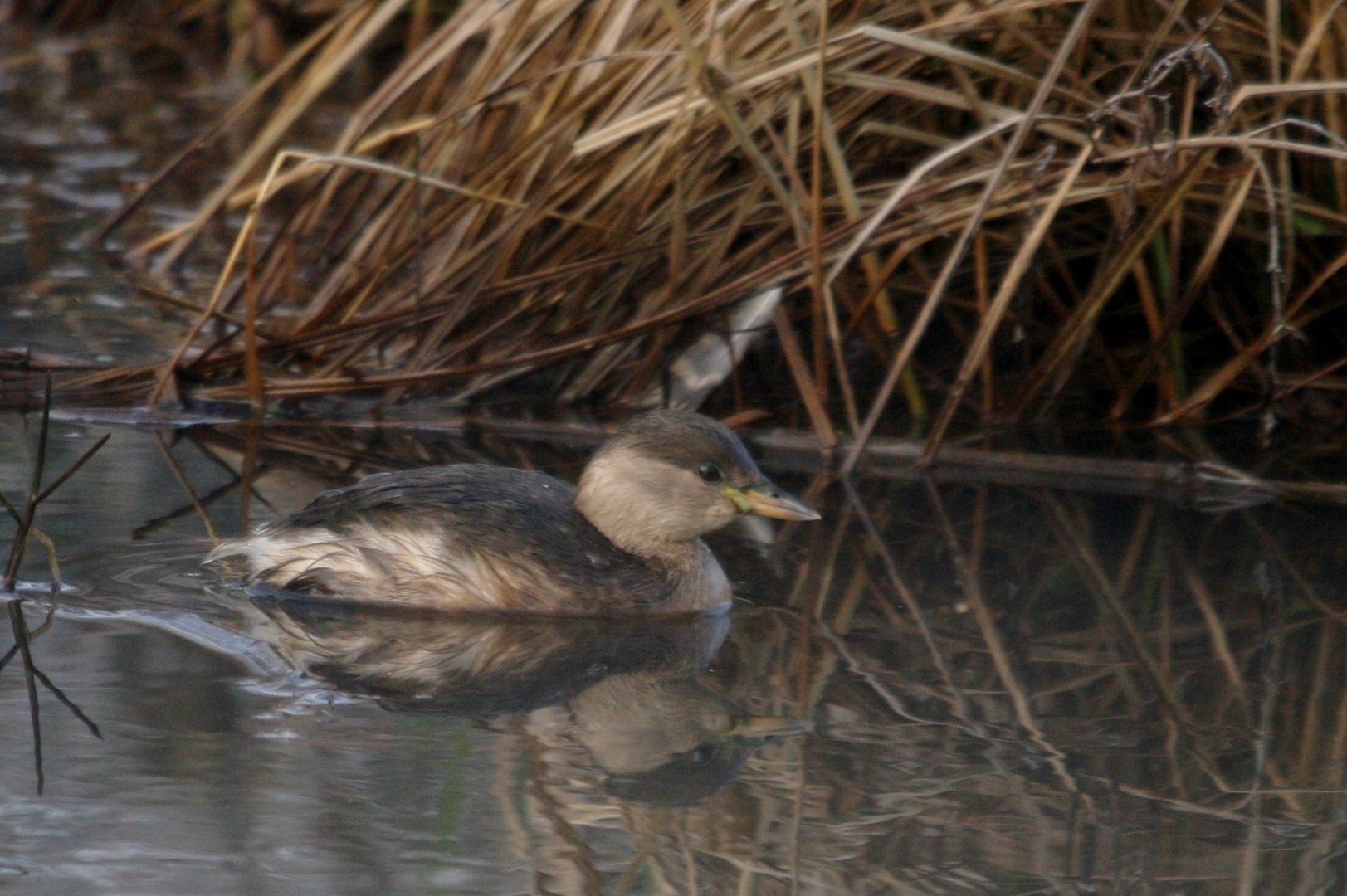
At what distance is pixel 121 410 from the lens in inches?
202

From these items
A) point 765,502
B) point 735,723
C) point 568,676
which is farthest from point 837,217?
point 735,723

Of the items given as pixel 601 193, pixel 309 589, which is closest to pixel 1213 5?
pixel 601 193

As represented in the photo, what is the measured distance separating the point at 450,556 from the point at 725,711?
30.6 inches

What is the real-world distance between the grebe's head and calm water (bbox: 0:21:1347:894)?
21cm

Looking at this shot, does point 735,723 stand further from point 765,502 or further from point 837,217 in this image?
point 837,217

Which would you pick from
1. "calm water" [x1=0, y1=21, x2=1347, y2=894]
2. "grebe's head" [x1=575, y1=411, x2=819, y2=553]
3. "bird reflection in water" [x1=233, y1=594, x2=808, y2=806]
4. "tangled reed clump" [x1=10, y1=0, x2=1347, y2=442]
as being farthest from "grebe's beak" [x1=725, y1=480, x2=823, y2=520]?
"tangled reed clump" [x1=10, y1=0, x2=1347, y2=442]

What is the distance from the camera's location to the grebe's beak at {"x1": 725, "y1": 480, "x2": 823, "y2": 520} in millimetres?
4113

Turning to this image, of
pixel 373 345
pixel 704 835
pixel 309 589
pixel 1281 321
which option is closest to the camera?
pixel 704 835

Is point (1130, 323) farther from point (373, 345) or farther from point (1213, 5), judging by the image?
point (373, 345)

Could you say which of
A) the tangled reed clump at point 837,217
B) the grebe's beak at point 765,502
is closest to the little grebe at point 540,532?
the grebe's beak at point 765,502

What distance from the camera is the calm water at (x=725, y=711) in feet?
9.06

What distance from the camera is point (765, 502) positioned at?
4.11 m

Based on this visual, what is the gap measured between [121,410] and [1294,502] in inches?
127

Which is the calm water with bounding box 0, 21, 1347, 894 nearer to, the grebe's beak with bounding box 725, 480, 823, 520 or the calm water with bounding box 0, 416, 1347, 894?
the calm water with bounding box 0, 416, 1347, 894
